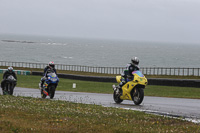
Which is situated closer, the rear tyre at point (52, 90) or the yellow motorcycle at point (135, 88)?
the yellow motorcycle at point (135, 88)

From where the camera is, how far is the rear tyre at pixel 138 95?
14.6 m

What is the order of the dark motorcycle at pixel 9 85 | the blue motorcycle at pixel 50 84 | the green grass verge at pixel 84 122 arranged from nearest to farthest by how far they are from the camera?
the green grass verge at pixel 84 122, the blue motorcycle at pixel 50 84, the dark motorcycle at pixel 9 85

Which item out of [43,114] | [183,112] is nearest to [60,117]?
[43,114]

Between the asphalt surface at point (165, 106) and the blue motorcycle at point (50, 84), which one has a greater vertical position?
the blue motorcycle at point (50, 84)

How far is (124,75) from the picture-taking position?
1535 centimetres

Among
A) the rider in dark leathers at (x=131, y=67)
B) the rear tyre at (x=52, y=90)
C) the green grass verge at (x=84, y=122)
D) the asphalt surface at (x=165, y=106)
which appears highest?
the rider in dark leathers at (x=131, y=67)

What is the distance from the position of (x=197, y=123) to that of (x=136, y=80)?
4.90 meters

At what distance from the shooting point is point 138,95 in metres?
14.8

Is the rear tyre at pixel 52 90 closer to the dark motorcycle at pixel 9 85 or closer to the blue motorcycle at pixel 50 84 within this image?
the blue motorcycle at pixel 50 84

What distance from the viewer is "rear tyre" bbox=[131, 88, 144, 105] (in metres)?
14.6

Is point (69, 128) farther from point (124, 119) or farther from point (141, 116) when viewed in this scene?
point (141, 116)

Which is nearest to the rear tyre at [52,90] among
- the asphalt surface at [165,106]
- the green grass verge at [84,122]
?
the asphalt surface at [165,106]

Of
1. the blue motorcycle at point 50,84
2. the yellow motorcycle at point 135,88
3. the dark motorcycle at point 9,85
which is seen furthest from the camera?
the dark motorcycle at point 9,85

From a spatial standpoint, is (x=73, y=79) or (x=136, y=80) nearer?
(x=136, y=80)
